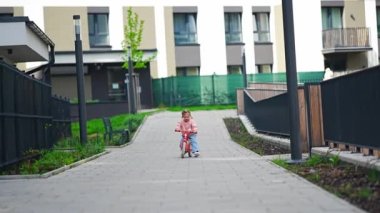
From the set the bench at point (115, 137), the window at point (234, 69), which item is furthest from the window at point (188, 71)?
the bench at point (115, 137)

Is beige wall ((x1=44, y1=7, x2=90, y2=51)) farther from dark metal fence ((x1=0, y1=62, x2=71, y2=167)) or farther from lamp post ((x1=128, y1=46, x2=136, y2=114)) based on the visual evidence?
dark metal fence ((x1=0, y1=62, x2=71, y2=167))

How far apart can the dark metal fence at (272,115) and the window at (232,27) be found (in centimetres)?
1899

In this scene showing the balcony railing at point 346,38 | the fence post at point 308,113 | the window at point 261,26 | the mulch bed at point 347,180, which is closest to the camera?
the mulch bed at point 347,180

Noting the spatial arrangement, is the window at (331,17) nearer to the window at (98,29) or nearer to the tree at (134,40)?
the tree at (134,40)

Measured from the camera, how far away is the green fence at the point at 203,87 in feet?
132

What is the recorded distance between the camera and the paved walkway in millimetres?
7625

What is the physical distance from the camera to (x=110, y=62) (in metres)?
40.0

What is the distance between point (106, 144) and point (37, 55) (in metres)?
4.01

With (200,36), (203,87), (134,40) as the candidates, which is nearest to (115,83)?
(134,40)

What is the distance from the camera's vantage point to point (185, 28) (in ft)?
141

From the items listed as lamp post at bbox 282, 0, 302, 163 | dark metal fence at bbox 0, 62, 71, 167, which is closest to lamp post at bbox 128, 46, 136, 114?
dark metal fence at bbox 0, 62, 71, 167

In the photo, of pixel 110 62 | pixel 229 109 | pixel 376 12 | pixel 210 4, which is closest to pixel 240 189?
pixel 229 109

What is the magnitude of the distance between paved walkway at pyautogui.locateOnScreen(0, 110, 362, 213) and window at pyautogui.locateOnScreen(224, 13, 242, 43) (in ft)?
94.6

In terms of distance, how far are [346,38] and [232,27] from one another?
26.3ft
